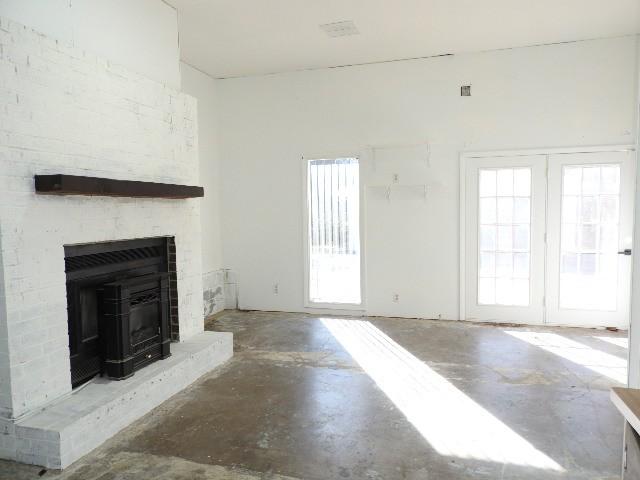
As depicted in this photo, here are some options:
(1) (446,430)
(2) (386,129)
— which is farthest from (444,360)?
(2) (386,129)

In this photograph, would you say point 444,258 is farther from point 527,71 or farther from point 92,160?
point 92,160

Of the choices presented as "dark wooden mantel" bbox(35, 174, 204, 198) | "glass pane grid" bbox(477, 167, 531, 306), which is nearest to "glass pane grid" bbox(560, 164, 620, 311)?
"glass pane grid" bbox(477, 167, 531, 306)

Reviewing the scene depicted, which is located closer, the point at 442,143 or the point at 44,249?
the point at 44,249

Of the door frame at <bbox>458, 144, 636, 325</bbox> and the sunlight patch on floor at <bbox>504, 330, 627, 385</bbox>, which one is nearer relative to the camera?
the sunlight patch on floor at <bbox>504, 330, 627, 385</bbox>

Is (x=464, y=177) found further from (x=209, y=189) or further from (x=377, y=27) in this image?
(x=209, y=189)

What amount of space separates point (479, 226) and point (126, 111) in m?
4.02

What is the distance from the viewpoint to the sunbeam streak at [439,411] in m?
2.83

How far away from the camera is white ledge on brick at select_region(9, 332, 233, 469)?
2717 mm

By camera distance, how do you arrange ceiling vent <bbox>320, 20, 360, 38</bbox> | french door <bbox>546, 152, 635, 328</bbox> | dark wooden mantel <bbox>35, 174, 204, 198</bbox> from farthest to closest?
french door <bbox>546, 152, 635, 328</bbox> → ceiling vent <bbox>320, 20, 360, 38</bbox> → dark wooden mantel <bbox>35, 174, 204, 198</bbox>

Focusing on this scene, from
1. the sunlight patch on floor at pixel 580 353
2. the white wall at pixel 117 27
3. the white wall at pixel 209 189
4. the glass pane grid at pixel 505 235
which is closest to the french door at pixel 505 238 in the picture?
the glass pane grid at pixel 505 235

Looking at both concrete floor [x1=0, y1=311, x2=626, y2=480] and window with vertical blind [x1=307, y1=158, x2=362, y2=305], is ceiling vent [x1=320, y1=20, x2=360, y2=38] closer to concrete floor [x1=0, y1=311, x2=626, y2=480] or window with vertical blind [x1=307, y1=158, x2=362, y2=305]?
window with vertical blind [x1=307, y1=158, x2=362, y2=305]

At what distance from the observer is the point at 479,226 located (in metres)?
5.70

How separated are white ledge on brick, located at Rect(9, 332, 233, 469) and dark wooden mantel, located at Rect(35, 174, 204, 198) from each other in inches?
51.7

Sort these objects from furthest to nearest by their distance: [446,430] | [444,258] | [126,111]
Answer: [444,258]
[126,111]
[446,430]
